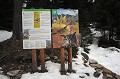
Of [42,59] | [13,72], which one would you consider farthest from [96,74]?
[13,72]

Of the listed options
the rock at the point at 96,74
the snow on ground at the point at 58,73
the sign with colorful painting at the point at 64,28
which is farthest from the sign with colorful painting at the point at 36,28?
the rock at the point at 96,74

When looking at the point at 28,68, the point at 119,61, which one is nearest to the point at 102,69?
the point at 28,68

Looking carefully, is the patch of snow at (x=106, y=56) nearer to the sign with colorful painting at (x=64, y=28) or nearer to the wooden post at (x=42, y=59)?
the sign with colorful painting at (x=64, y=28)

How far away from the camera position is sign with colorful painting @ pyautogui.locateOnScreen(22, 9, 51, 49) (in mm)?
7848

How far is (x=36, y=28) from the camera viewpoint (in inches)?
311

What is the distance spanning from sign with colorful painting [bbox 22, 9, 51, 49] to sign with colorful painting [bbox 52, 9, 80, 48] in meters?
0.21

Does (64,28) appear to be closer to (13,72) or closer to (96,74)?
(96,74)

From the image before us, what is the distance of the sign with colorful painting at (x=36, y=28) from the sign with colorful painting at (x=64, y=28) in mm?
215

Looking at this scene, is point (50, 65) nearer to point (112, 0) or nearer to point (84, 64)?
point (84, 64)

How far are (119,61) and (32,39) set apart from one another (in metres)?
6.34

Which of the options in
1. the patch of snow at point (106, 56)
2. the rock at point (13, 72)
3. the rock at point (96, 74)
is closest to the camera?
the rock at point (13, 72)

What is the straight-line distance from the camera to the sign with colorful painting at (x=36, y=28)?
25.7ft

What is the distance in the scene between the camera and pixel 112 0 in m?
16.5

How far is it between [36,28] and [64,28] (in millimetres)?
968
